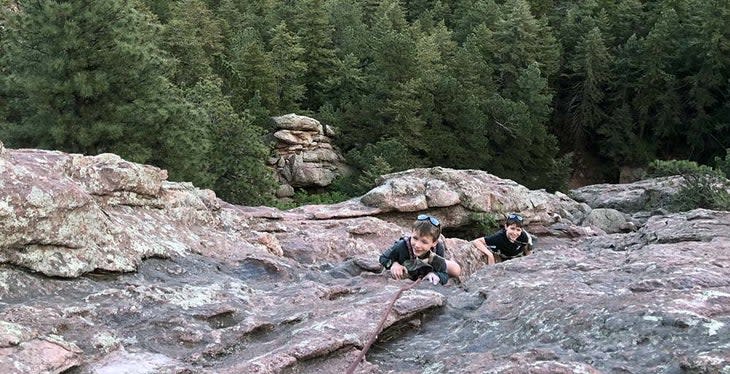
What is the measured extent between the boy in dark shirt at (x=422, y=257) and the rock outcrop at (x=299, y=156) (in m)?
27.3

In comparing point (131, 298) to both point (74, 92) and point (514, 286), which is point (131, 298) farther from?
point (74, 92)

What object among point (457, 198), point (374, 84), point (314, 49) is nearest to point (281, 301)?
point (457, 198)

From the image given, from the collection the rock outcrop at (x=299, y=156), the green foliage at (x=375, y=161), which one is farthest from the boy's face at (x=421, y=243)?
the rock outcrop at (x=299, y=156)

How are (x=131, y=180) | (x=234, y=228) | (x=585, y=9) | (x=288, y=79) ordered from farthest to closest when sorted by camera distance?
1. (x=585, y=9)
2. (x=288, y=79)
3. (x=234, y=228)
4. (x=131, y=180)

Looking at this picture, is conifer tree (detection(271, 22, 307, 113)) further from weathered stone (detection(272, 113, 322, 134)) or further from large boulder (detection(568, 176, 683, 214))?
large boulder (detection(568, 176, 683, 214))

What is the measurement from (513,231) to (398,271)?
2.93 metres

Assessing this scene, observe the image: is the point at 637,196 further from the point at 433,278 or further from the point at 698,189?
the point at 433,278

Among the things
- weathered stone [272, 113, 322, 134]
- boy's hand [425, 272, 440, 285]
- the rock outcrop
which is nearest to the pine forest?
the rock outcrop

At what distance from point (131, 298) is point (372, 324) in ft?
6.06

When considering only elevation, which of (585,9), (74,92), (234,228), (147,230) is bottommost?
(234,228)

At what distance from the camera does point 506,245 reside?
873cm

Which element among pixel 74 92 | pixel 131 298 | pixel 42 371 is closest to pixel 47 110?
pixel 74 92

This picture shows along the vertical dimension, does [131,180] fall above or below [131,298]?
above

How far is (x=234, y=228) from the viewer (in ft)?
28.1
